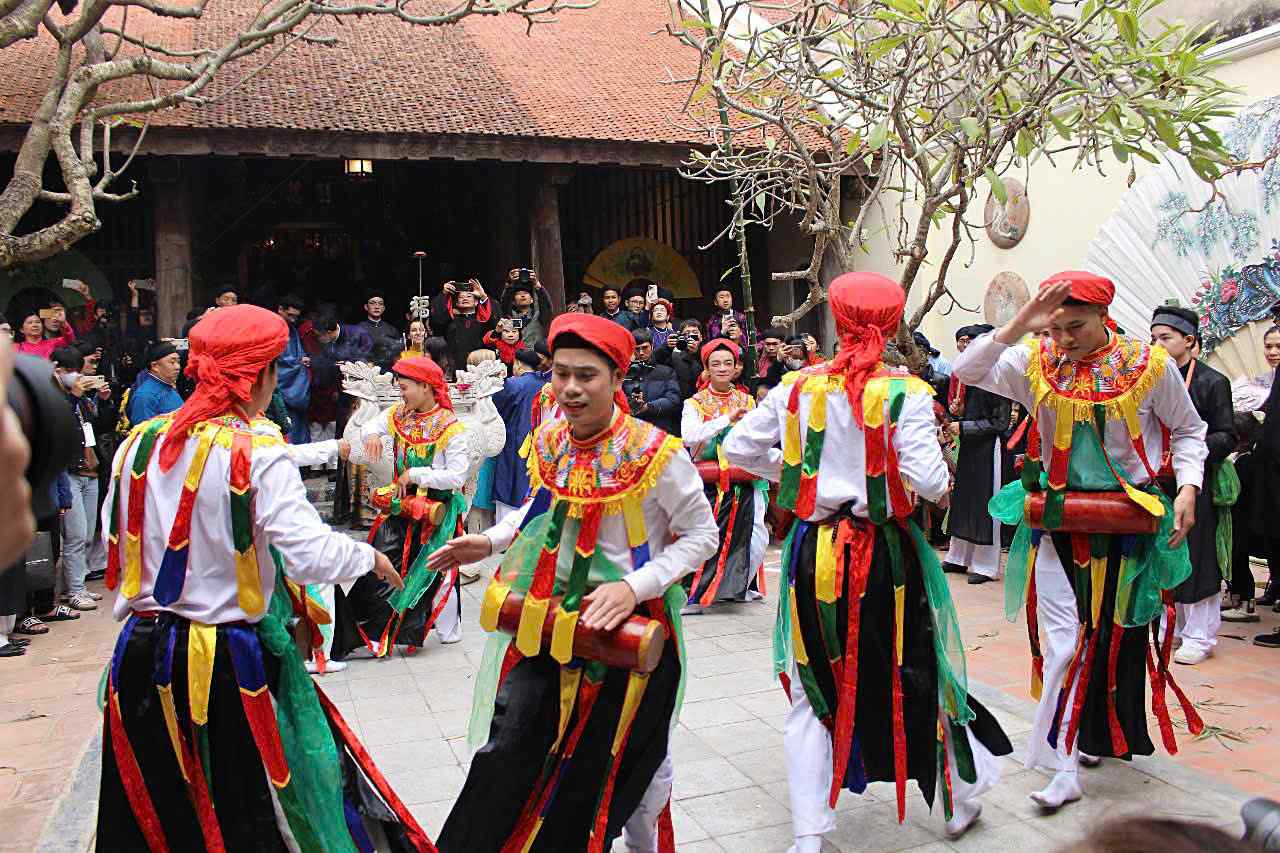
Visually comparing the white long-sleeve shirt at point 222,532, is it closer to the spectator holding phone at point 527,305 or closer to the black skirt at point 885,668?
the black skirt at point 885,668

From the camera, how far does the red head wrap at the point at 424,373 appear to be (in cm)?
639

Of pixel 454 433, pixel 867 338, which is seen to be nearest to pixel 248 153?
pixel 454 433

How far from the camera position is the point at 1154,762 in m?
4.43

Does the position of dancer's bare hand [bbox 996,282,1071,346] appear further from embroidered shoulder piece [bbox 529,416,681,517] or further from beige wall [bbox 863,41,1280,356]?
beige wall [bbox 863,41,1280,356]

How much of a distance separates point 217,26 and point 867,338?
1316cm

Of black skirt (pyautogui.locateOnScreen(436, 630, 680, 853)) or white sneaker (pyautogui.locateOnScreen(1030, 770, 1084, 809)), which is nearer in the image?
black skirt (pyautogui.locateOnScreen(436, 630, 680, 853))

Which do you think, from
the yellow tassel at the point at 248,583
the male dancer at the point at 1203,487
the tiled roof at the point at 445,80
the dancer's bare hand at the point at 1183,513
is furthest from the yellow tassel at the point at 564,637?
the tiled roof at the point at 445,80

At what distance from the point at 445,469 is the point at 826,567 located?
3.14 m

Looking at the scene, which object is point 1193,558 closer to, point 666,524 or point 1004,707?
point 1004,707

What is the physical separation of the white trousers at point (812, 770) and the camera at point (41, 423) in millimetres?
2884

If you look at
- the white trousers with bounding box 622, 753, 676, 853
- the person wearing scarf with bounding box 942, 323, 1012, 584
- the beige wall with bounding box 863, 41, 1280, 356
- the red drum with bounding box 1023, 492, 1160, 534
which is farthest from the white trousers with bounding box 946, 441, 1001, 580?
the white trousers with bounding box 622, 753, 676, 853

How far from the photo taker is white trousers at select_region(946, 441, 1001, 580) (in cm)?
809

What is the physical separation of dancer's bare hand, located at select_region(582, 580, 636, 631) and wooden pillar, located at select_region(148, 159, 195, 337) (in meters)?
9.97

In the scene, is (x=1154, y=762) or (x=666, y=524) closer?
(x=666, y=524)
